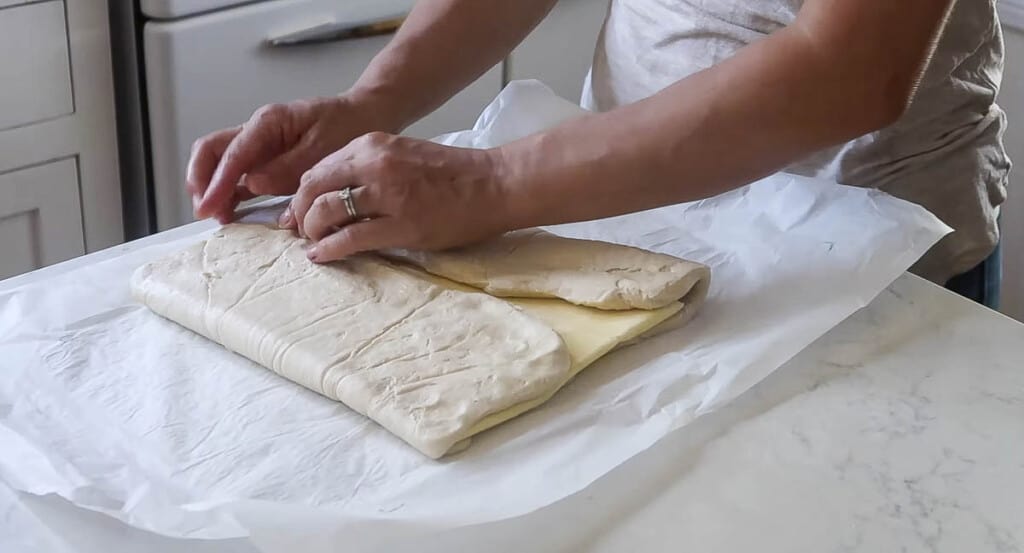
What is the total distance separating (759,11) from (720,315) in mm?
291

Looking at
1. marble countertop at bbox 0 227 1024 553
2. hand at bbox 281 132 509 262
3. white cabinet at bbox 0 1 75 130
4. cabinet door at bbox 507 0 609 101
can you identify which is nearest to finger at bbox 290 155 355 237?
hand at bbox 281 132 509 262

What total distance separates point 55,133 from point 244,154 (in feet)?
1.78

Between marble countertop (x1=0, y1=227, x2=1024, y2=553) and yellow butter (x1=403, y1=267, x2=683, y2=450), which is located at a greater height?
yellow butter (x1=403, y1=267, x2=683, y2=450)

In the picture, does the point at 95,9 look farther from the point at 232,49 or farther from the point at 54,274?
the point at 54,274

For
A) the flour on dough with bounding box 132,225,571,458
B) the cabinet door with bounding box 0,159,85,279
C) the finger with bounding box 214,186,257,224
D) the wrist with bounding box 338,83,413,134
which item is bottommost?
the cabinet door with bounding box 0,159,85,279

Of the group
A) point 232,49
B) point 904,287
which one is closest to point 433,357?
point 904,287

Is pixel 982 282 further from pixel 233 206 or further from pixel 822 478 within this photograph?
Answer: pixel 233 206

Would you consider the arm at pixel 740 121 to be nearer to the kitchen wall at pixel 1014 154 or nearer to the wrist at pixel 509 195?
the wrist at pixel 509 195

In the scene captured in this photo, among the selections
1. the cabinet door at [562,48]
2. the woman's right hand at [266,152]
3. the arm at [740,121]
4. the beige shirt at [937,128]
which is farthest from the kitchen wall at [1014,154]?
the woman's right hand at [266,152]

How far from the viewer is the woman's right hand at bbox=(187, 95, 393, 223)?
82 cm

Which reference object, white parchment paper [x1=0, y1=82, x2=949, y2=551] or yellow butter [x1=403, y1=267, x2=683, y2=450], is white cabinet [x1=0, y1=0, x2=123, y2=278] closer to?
white parchment paper [x1=0, y1=82, x2=949, y2=551]

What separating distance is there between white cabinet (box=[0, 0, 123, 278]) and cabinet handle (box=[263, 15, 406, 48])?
20cm

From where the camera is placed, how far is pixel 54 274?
30.1 inches

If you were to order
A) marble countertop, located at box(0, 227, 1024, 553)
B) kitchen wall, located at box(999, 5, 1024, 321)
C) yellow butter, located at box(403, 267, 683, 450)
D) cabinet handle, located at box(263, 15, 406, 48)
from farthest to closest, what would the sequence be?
kitchen wall, located at box(999, 5, 1024, 321)
cabinet handle, located at box(263, 15, 406, 48)
yellow butter, located at box(403, 267, 683, 450)
marble countertop, located at box(0, 227, 1024, 553)
